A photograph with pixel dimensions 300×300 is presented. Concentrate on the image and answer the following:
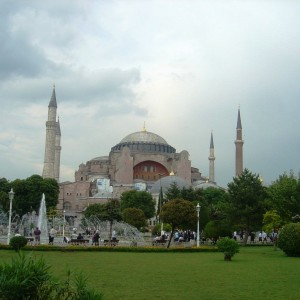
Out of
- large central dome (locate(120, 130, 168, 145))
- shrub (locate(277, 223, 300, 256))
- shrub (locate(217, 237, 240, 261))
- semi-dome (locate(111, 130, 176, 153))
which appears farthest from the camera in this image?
large central dome (locate(120, 130, 168, 145))

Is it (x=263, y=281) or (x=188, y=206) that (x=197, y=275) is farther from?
(x=188, y=206)

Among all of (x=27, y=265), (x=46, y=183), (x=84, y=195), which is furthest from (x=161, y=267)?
(x=84, y=195)

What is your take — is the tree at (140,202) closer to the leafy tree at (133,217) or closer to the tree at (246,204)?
the leafy tree at (133,217)

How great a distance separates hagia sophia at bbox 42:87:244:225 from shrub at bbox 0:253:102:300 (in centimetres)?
6224

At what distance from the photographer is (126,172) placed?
260ft

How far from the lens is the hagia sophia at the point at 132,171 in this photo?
240 ft

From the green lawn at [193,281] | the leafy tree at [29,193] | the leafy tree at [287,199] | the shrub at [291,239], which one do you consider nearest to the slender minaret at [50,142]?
the leafy tree at [29,193]

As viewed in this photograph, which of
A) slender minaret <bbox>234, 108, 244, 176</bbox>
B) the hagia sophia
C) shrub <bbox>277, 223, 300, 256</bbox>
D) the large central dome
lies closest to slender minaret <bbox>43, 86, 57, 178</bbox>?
the hagia sophia

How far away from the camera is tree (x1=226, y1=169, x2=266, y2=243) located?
30734mm

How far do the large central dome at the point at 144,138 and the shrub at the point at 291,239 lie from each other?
6880 cm

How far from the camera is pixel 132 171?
80.2 m

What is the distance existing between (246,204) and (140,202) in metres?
26.8

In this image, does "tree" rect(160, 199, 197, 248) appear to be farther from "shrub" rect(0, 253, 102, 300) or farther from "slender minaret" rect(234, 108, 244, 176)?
"slender minaret" rect(234, 108, 244, 176)

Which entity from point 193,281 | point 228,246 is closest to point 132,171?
point 228,246
